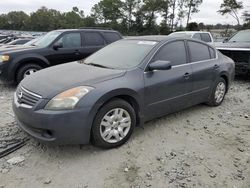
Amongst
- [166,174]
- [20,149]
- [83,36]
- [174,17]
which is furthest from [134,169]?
[174,17]

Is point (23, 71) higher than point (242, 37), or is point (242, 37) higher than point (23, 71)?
point (242, 37)

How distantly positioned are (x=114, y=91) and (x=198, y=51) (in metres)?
2.31

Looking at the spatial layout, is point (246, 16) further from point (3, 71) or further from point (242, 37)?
point (3, 71)

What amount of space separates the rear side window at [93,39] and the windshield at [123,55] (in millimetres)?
3330

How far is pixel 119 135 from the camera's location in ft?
12.2

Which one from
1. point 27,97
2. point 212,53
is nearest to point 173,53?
point 212,53

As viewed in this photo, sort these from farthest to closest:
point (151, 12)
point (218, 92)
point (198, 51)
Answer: point (151, 12) < point (218, 92) < point (198, 51)

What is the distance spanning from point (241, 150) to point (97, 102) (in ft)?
7.07

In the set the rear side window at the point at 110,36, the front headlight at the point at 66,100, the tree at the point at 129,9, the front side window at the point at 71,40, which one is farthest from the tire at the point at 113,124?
the tree at the point at 129,9

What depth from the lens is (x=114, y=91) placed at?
355cm

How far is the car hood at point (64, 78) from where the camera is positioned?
3441 mm

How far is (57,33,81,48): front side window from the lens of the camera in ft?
25.1

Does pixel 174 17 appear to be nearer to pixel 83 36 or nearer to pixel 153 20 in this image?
pixel 153 20

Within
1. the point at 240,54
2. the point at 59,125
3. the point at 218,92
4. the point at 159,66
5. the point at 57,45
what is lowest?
the point at 218,92
